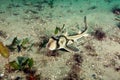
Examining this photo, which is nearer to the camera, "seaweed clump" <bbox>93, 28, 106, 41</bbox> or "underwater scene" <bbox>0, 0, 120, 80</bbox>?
"underwater scene" <bbox>0, 0, 120, 80</bbox>

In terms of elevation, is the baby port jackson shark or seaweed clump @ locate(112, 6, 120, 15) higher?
the baby port jackson shark

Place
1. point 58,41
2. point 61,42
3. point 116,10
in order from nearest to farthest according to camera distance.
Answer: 1. point 58,41
2. point 61,42
3. point 116,10

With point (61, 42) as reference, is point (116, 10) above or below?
below

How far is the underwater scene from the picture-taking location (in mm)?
6637

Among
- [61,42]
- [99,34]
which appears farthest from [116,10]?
[61,42]

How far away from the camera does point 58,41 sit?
6824 mm

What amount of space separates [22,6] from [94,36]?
12.6ft

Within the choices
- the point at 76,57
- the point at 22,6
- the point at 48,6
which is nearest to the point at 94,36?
the point at 76,57

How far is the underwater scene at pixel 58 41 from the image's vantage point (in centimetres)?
664

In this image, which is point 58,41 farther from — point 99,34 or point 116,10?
point 116,10

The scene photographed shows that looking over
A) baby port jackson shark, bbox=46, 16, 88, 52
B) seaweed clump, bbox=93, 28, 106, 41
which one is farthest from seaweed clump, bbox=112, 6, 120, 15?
baby port jackson shark, bbox=46, 16, 88, 52

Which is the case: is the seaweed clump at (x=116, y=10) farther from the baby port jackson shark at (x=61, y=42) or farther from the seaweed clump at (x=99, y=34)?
the baby port jackson shark at (x=61, y=42)

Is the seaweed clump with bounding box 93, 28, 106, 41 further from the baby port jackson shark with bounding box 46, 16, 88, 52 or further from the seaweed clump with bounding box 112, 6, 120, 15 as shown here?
the seaweed clump with bounding box 112, 6, 120, 15

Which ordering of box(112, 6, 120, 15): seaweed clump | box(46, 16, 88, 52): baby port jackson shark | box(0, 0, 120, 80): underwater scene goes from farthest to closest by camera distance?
box(112, 6, 120, 15): seaweed clump, box(46, 16, 88, 52): baby port jackson shark, box(0, 0, 120, 80): underwater scene
